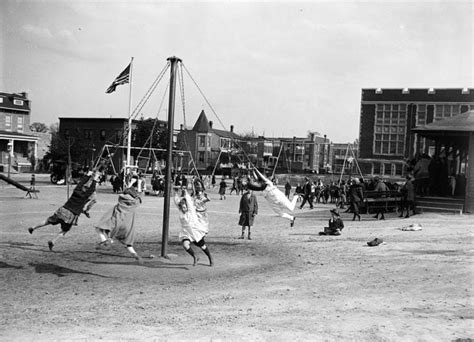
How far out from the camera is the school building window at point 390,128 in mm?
67875

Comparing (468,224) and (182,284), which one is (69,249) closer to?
(182,284)

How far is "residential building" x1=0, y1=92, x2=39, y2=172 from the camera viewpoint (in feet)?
219

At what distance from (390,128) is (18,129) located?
49.8 m

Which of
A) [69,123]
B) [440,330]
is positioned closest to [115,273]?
[440,330]

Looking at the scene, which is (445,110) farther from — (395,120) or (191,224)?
(191,224)

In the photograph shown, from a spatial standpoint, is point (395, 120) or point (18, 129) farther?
point (18, 129)

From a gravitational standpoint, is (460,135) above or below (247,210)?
above

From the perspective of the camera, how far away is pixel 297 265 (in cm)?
1218

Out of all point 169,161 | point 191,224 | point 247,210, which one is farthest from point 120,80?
point 191,224

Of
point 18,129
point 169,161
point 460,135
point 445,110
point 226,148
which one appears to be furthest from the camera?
point 226,148

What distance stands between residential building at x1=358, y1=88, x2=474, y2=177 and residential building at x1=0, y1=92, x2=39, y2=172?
44.7 metres

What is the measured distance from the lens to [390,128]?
224 ft

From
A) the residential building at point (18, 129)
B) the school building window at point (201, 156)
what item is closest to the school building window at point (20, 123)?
the residential building at point (18, 129)

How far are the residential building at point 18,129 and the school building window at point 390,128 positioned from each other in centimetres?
4601
